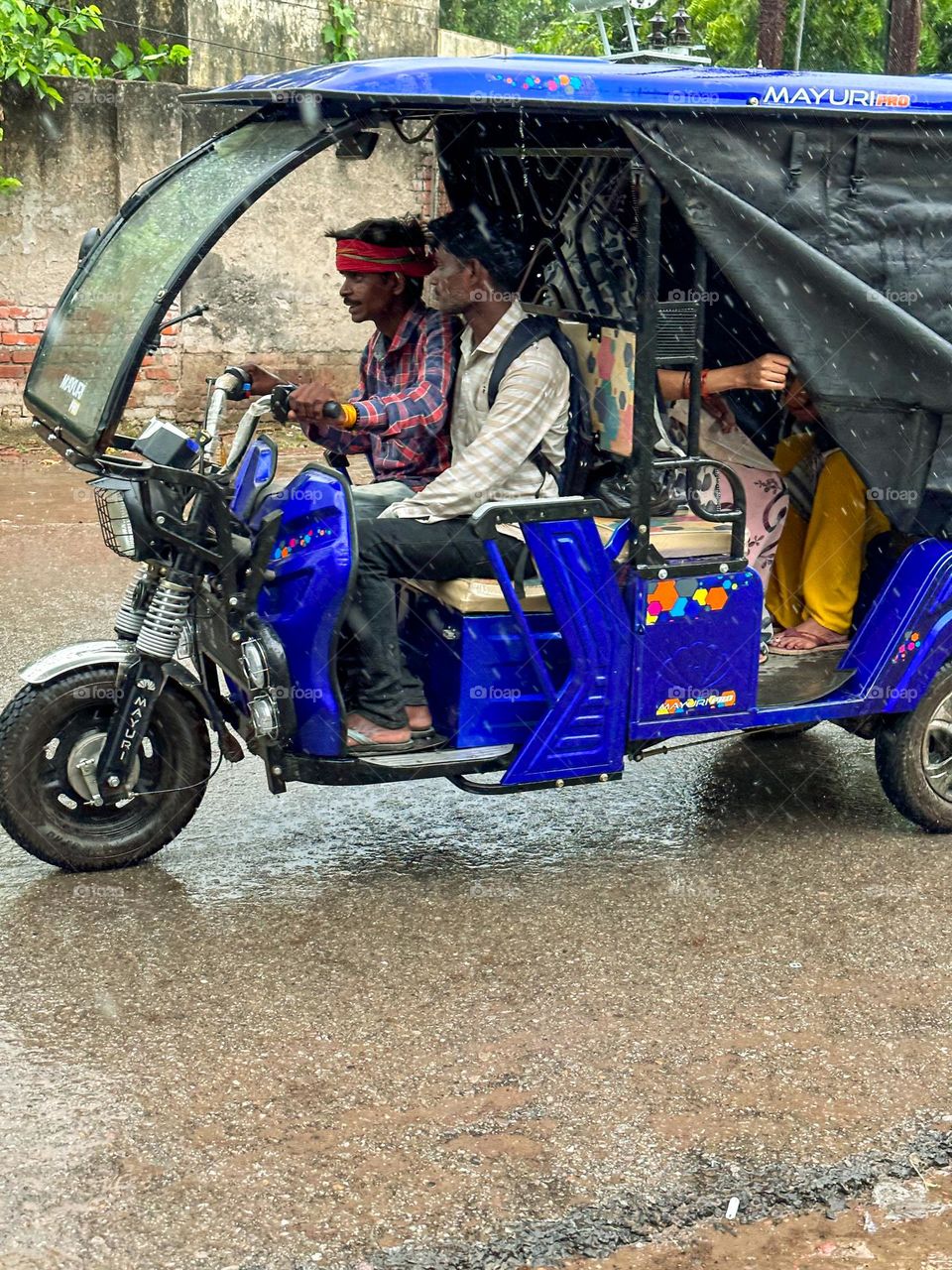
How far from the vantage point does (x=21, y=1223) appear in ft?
9.65

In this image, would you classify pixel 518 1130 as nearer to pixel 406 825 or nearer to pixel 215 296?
pixel 406 825

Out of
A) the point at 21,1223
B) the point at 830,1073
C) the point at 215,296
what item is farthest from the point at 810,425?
the point at 215,296

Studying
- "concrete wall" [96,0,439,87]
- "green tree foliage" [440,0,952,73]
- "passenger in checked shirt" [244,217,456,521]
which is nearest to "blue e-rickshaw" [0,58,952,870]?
"passenger in checked shirt" [244,217,456,521]

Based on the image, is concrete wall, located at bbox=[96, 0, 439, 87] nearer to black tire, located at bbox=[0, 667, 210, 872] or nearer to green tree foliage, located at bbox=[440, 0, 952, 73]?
green tree foliage, located at bbox=[440, 0, 952, 73]

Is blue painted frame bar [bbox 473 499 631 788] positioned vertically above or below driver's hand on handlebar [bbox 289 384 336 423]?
below

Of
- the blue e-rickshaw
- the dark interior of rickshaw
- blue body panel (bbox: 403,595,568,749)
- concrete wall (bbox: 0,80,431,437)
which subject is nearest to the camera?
the blue e-rickshaw

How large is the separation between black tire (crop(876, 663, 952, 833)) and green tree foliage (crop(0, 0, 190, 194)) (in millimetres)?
7761

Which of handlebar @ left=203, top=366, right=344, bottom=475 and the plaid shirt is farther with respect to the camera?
the plaid shirt

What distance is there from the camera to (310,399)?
4301mm

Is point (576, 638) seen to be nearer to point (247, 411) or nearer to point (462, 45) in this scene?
point (247, 411)

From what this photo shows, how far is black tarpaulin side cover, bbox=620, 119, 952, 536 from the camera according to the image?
13.8 feet

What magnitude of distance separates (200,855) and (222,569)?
988 millimetres

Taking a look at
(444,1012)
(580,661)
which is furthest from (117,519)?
(444,1012)

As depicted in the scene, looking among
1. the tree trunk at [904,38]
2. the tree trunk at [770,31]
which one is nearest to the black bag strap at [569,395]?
the tree trunk at [770,31]
